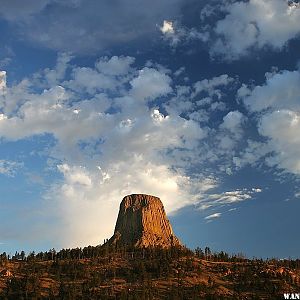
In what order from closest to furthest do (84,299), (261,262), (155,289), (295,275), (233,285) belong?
(84,299)
(155,289)
(233,285)
(295,275)
(261,262)

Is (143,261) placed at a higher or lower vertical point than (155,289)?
higher

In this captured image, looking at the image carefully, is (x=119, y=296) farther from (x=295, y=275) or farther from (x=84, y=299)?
(x=295, y=275)

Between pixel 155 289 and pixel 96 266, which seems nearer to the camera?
pixel 155 289

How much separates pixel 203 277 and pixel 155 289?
24155 millimetres

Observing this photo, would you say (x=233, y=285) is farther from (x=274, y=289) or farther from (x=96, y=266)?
(x=96, y=266)

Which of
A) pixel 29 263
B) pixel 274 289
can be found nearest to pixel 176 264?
pixel 274 289


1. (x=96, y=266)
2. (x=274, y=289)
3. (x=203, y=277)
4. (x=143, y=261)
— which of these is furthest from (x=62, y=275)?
(x=274, y=289)

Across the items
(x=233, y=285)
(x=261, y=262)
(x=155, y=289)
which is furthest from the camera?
(x=261, y=262)

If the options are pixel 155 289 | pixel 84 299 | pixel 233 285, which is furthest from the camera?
pixel 233 285

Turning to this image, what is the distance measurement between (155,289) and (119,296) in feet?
46.7

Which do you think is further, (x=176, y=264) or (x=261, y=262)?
(x=261, y=262)

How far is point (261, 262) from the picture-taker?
198375mm

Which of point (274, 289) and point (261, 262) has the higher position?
point (261, 262)

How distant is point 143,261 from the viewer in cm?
18988
